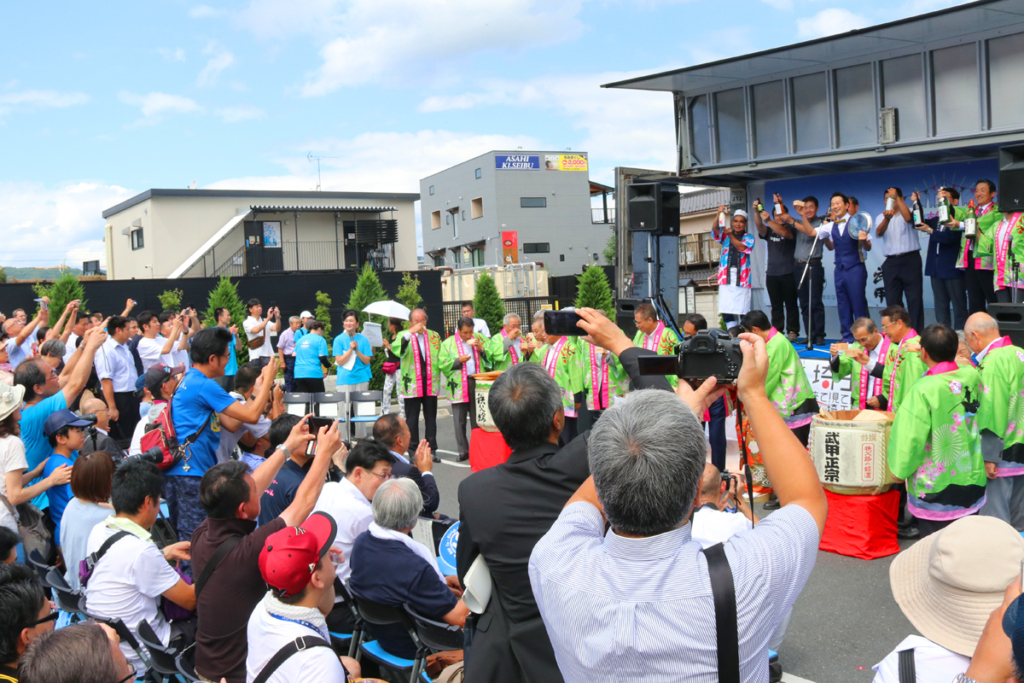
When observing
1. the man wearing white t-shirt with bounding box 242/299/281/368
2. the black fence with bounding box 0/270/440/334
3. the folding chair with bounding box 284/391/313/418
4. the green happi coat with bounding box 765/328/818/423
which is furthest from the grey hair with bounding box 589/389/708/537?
the black fence with bounding box 0/270/440/334

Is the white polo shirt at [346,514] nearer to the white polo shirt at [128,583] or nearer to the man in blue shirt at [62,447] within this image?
the white polo shirt at [128,583]

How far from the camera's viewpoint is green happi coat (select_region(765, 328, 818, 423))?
6.93 meters

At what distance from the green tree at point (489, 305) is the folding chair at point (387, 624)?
1800cm

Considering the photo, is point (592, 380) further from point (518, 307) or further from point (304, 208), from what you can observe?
point (304, 208)

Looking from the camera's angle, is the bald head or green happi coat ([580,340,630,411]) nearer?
the bald head

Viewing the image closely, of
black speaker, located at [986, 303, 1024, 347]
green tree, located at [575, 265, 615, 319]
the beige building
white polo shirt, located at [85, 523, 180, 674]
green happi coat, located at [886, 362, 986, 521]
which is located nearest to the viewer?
white polo shirt, located at [85, 523, 180, 674]

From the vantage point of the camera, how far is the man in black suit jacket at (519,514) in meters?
2.26

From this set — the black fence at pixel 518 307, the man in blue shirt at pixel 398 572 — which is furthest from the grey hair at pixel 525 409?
the black fence at pixel 518 307

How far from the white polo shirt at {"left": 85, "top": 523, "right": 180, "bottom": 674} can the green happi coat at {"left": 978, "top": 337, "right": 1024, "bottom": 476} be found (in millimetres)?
5162

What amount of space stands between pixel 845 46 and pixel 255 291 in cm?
1870

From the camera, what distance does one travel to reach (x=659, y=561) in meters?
1.56

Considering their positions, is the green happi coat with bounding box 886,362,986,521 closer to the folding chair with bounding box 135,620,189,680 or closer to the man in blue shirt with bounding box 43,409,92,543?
the folding chair with bounding box 135,620,189,680

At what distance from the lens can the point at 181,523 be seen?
5113mm

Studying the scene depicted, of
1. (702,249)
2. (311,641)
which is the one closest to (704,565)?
(311,641)
